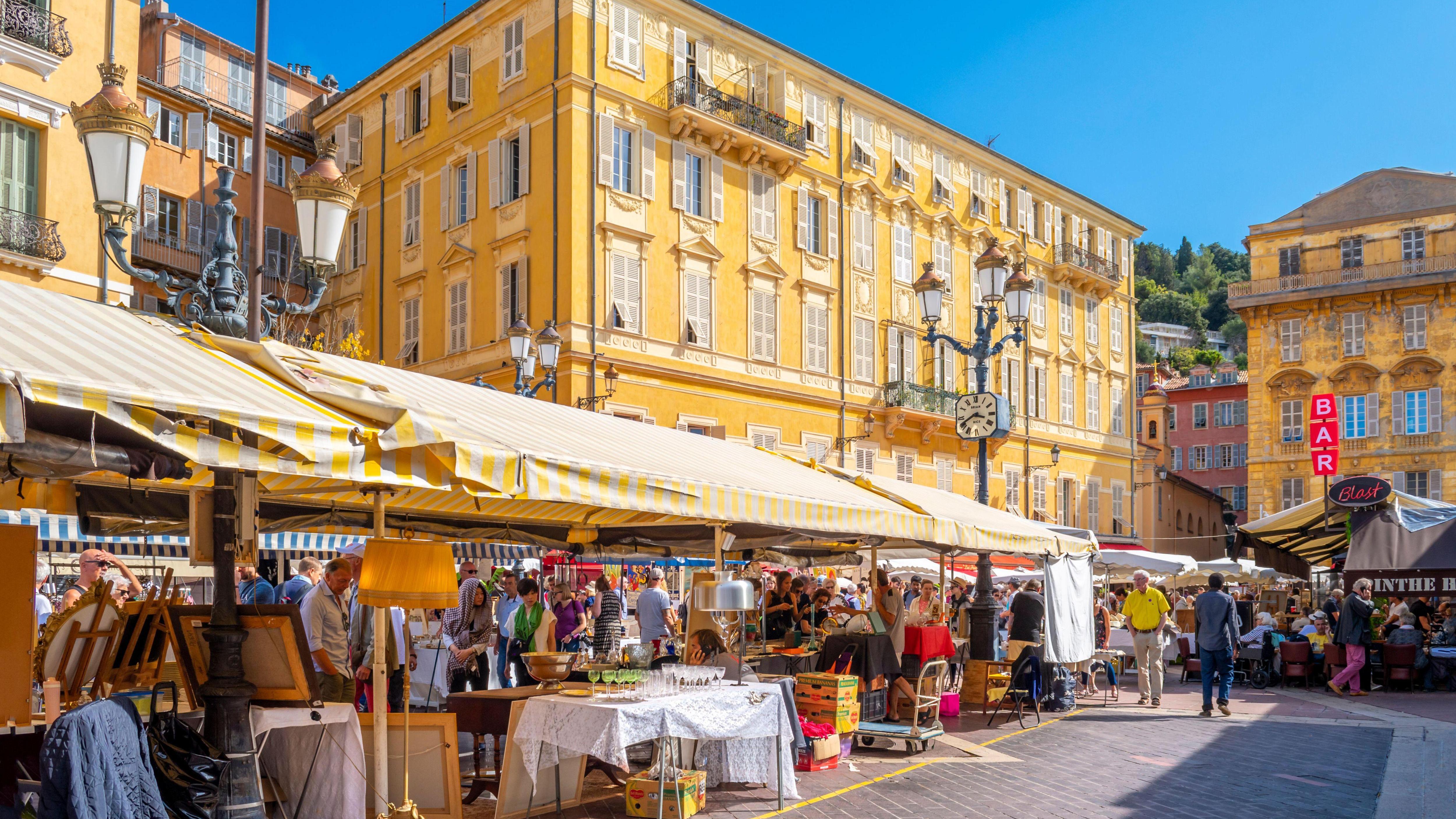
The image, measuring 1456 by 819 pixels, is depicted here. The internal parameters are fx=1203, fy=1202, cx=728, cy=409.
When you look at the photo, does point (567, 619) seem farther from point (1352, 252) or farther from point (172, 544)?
point (1352, 252)

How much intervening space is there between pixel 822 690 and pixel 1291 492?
43.3m

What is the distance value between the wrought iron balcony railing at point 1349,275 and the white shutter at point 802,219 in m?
25.3

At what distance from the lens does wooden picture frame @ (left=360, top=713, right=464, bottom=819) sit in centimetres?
732

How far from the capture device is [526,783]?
7.75 metres

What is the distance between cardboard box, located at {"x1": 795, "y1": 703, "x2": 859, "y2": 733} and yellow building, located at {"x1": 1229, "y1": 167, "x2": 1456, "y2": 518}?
4172 cm

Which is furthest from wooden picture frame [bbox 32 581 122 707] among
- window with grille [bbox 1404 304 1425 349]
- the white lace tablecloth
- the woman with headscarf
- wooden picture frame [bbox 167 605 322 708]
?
window with grille [bbox 1404 304 1425 349]

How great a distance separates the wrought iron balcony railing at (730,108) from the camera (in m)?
27.0

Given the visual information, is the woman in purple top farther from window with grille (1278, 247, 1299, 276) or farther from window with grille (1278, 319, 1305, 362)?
window with grille (1278, 247, 1299, 276)

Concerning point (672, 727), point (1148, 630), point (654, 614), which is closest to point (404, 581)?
point (672, 727)

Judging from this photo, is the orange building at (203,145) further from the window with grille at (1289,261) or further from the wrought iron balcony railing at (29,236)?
the window with grille at (1289,261)

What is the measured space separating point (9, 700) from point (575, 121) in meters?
20.6

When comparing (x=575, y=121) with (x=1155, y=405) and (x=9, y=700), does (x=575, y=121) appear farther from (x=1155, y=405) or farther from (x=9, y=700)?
(x=1155, y=405)

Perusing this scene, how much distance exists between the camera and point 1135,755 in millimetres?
10852

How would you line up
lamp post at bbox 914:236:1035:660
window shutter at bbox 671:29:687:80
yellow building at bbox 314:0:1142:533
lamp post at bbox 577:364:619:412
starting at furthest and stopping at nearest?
window shutter at bbox 671:29:687:80 → yellow building at bbox 314:0:1142:533 → lamp post at bbox 577:364:619:412 → lamp post at bbox 914:236:1035:660
